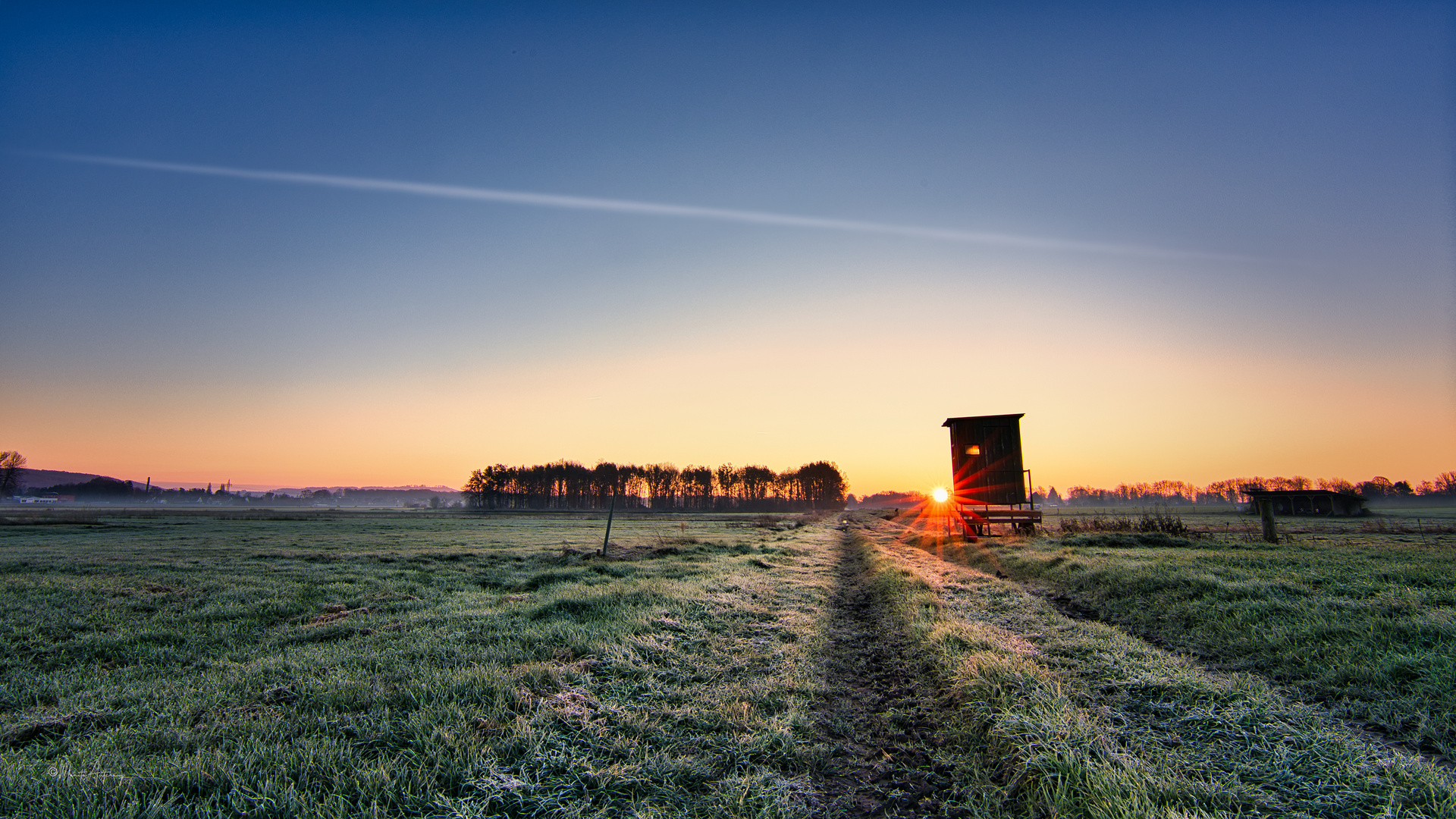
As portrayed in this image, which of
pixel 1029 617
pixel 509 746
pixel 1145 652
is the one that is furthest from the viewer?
pixel 1029 617

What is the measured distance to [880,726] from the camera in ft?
19.2

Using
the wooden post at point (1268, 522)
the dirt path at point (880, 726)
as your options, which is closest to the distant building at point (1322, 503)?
the wooden post at point (1268, 522)

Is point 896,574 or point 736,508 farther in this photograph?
point 736,508

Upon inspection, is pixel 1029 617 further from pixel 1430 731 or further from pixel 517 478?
pixel 517 478

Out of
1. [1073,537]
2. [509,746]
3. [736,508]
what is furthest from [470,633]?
[736,508]

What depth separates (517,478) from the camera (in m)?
146

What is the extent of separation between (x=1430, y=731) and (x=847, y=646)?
6.25 meters

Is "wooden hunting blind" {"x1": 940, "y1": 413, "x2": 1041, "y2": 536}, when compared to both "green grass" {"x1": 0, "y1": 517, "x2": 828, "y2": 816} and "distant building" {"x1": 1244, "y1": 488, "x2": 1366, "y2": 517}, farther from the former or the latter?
"distant building" {"x1": 1244, "y1": 488, "x2": 1366, "y2": 517}

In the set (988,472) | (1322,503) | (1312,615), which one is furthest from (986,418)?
(1322,503)

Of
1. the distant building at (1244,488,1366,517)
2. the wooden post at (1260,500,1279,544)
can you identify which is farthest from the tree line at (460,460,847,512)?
the wooden post at (1260,500,1279,544)

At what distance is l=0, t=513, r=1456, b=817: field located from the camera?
408 centimetres

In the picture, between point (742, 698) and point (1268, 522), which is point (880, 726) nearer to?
point (742, 698)

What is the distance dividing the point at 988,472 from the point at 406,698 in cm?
2929

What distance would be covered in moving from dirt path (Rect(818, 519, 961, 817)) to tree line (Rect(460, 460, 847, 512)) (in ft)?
428
